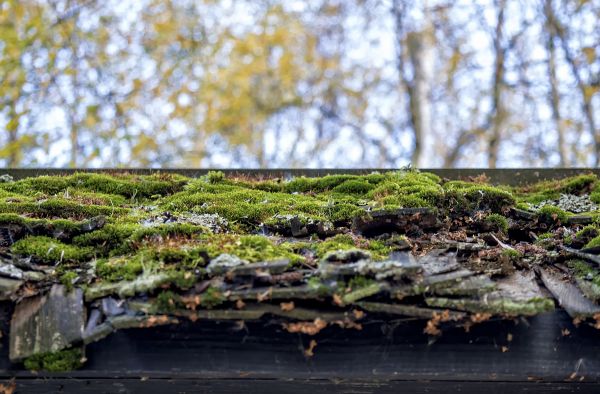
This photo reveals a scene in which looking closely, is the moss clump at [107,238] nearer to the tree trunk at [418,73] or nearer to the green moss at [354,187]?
the green moss at [354,187]

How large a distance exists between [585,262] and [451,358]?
2.72ft

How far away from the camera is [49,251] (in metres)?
2.84

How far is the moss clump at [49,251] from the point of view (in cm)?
281

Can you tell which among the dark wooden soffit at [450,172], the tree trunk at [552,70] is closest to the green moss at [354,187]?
the dark wooden soffit at [450,172]

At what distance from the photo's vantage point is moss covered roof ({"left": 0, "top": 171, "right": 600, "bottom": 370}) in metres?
2.42

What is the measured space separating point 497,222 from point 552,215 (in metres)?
0.36

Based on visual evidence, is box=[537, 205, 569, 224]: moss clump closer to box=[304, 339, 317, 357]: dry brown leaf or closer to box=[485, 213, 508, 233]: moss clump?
box=[485, 213, 508, 233]: moss clump

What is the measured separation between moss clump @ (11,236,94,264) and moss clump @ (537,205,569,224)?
261 centimetres

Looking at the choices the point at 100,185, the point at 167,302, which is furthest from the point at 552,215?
the point at 100,185

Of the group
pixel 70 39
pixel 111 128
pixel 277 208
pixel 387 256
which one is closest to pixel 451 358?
pixel 387 256

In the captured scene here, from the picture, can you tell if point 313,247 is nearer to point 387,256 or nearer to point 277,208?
point 387,256

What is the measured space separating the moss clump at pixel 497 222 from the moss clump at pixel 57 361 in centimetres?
233

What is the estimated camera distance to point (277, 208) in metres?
3.64

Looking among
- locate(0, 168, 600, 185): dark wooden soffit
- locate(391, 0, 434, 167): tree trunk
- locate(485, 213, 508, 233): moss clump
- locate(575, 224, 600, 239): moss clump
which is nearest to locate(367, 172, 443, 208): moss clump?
locate(485, 213, 508, 233): moss clump
